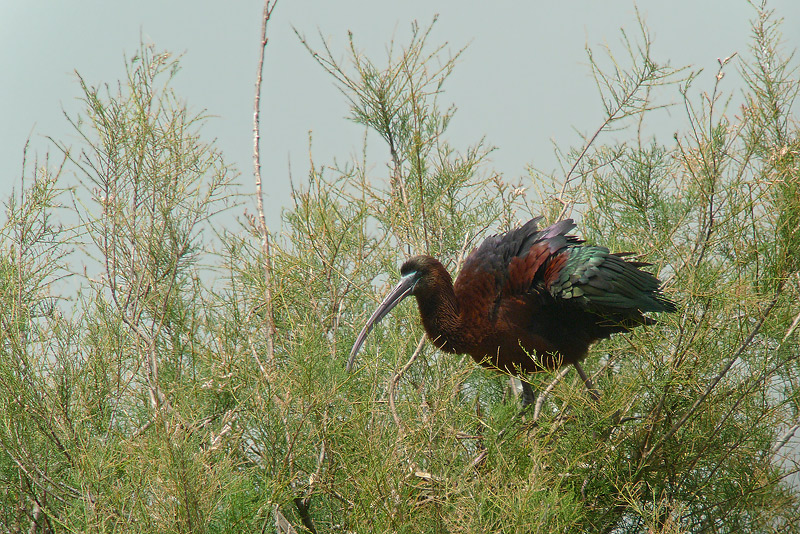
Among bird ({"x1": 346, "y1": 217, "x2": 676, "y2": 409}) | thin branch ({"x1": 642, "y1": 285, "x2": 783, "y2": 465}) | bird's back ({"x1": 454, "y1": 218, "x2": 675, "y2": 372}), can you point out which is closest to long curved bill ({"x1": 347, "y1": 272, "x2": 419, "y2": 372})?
bird ({"x1": 346, "y1": 217, "x2": 676, "y2": 409})

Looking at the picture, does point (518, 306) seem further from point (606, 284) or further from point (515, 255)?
point (606, 284)

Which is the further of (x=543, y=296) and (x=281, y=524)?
(x=543, y=296)

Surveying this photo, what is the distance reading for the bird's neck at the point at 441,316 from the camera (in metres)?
3.21

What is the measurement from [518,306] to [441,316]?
29 centimetres

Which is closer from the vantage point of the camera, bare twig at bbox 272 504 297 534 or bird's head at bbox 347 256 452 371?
bare twig at bbox 272 504 297 534

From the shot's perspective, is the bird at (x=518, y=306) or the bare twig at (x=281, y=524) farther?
the bird at (x=518, y=306)

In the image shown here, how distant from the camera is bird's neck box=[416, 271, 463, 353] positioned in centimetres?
321

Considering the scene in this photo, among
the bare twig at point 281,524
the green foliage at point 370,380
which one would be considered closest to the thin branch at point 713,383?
the green foliage at point 370,380

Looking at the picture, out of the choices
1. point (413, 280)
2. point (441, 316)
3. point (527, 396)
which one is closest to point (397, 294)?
point (413, 280)

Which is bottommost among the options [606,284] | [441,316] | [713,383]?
[713,383]

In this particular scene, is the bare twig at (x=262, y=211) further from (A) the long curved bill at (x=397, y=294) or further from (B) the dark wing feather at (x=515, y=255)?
(B) the dark wing feather at (x=515, y=255)

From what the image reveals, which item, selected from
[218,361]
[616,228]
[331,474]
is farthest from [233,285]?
[616,228]

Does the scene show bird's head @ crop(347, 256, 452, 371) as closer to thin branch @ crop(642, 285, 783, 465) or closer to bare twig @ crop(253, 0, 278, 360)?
bare twig @ crop(253, 0, 278, 360)

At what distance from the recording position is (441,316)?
10.6 ft
